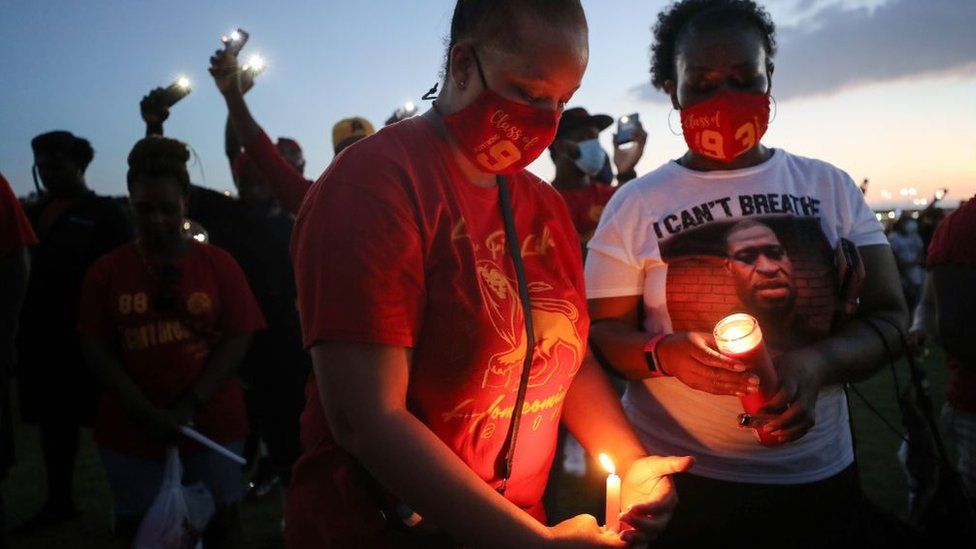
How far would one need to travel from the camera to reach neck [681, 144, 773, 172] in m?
2.35

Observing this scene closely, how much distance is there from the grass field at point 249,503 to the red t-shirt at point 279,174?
8.63 feet

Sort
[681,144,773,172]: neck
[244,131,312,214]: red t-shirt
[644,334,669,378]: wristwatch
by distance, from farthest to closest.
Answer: [244,131,312,214]: red t-shirt
[681,144,773,172]: neck
[644,334,669,378]: wristwatch

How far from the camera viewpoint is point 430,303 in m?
1.50

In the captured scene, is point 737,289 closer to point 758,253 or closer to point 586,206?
point 758,253

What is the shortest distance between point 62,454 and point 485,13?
5.40 meters

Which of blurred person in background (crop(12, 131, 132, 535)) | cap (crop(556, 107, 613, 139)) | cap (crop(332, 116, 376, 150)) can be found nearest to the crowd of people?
cap (crop(332, 116, 376, 150))

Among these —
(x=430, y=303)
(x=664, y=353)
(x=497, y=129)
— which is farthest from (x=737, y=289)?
(x=430, y=303)

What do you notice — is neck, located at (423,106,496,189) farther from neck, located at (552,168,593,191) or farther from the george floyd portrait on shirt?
neck, located at (552,168,593,191)

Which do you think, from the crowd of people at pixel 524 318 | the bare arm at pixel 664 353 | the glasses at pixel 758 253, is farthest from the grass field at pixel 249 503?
the glasses at pixel 758 253

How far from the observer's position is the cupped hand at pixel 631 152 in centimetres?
606

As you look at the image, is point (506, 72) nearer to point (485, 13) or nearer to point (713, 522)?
point (485, 13)

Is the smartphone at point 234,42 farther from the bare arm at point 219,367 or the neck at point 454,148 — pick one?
the neck at point 454,148

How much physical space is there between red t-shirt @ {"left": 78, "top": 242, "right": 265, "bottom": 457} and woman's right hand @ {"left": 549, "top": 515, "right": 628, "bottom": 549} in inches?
103

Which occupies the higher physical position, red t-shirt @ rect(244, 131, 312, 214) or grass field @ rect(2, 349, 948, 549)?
red t-shirt @ rect(244, 131, 312, 214)
